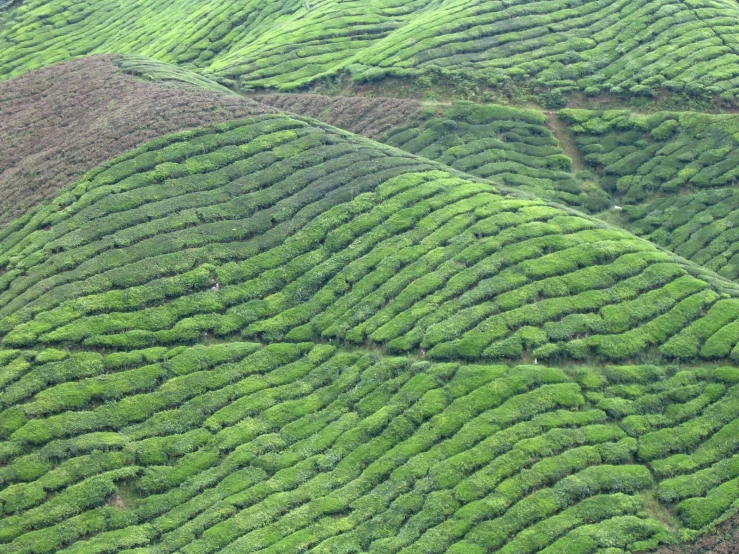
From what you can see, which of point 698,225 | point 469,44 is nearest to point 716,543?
point 698,225

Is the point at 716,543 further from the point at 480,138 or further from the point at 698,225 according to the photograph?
the point at 480,138

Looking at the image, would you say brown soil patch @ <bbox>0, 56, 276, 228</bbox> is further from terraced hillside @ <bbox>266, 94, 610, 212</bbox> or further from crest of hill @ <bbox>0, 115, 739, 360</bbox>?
terraced hillside @ <bbox>266, 94, 610, 212</bbox>

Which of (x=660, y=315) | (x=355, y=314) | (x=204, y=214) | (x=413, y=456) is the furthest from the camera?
(x=204, y=214)

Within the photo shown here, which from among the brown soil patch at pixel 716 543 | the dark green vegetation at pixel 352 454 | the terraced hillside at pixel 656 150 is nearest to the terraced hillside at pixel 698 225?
the terraced hillside at pixel 656 150

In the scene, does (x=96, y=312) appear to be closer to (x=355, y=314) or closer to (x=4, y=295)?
(x=4, y=295)

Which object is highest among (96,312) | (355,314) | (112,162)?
(112,162)

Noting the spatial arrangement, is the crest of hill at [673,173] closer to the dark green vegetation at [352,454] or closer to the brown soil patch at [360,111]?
the brown soil patch at [360,111]

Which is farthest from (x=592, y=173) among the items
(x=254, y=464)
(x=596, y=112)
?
(x=254, y=464)
